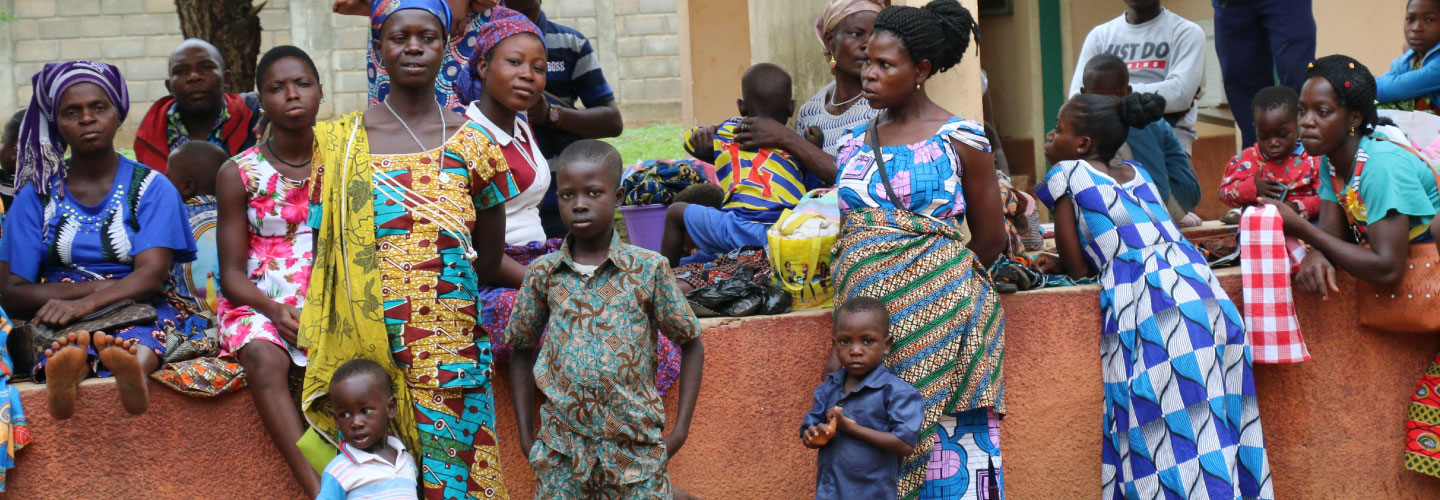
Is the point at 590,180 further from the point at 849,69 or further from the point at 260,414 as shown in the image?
the point at 849,69

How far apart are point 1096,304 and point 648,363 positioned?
199 centimetres

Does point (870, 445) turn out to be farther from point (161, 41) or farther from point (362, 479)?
point (161, 41)

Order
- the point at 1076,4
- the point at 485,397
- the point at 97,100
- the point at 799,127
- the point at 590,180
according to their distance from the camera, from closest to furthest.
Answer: the point at 590,180
the point at 485,397
the point at 97,100
the point at 799,127
the point at 1076,4

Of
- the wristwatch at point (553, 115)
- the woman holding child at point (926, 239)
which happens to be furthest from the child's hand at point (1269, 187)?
the wristwatch at point (553, 115)

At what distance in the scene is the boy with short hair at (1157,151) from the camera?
6.14 metres

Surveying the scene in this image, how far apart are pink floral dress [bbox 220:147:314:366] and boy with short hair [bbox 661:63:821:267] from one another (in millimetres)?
1712

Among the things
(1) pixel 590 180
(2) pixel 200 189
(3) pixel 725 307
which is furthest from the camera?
(2) pixel 200 189

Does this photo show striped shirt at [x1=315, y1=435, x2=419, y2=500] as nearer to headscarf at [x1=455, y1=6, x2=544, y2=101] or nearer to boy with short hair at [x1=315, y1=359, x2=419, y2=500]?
boy with short hair at [x1=315, y1=359, x2=419, y2=500]

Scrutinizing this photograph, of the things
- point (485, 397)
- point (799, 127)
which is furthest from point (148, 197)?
point (799, 127)

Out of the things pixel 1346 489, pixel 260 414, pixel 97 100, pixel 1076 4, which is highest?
pixel 1076 4

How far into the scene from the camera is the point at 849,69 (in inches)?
220

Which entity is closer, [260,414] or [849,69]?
[260,414]

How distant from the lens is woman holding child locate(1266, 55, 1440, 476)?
4805mm

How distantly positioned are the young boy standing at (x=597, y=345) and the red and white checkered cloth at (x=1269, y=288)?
224 centimetres
